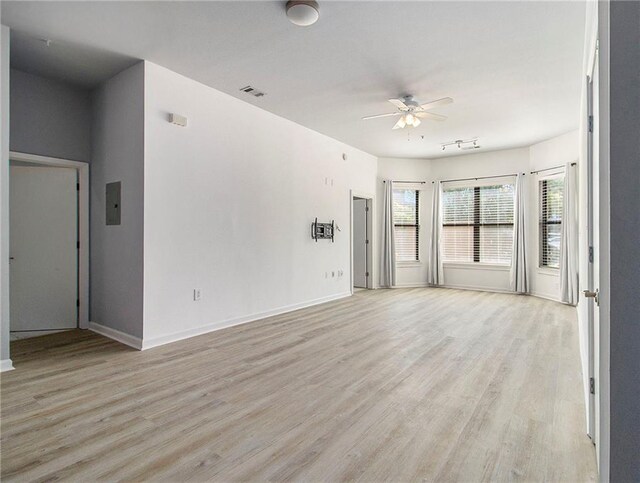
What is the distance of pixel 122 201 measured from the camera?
4176 millimetres

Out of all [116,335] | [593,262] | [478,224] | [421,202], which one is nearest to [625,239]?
[593,262]

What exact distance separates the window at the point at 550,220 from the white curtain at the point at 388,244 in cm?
300

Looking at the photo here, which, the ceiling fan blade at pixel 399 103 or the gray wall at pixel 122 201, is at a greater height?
the ceiling fan blade at pixel 399 103

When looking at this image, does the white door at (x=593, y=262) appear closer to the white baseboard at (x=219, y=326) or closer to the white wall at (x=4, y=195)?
the white baseboard at (x=219, y=326)

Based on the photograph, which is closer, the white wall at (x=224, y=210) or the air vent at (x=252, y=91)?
the white wall at (x=224, y=210)

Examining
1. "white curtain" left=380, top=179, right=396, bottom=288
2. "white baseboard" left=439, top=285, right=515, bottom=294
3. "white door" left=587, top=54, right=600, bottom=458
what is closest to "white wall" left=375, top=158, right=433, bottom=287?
"white curtain" left=380, top=179, right=396, bottom=288

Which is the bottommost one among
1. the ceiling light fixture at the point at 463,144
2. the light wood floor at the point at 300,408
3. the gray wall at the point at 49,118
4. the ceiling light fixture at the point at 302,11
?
the light wood floor at the point at 300,408

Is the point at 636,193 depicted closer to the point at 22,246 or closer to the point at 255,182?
the point at 255,182

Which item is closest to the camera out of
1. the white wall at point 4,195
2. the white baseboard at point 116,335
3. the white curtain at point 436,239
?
the white wall at point 4,195

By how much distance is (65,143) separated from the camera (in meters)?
4.54

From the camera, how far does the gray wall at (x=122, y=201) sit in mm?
3961

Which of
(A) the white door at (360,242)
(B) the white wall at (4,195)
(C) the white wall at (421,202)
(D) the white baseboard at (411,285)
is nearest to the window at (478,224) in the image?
(C) the white wall at (421,202)

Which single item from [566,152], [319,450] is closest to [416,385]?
[319,450]

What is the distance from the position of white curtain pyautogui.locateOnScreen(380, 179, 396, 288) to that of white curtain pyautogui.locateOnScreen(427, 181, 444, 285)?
98cm
